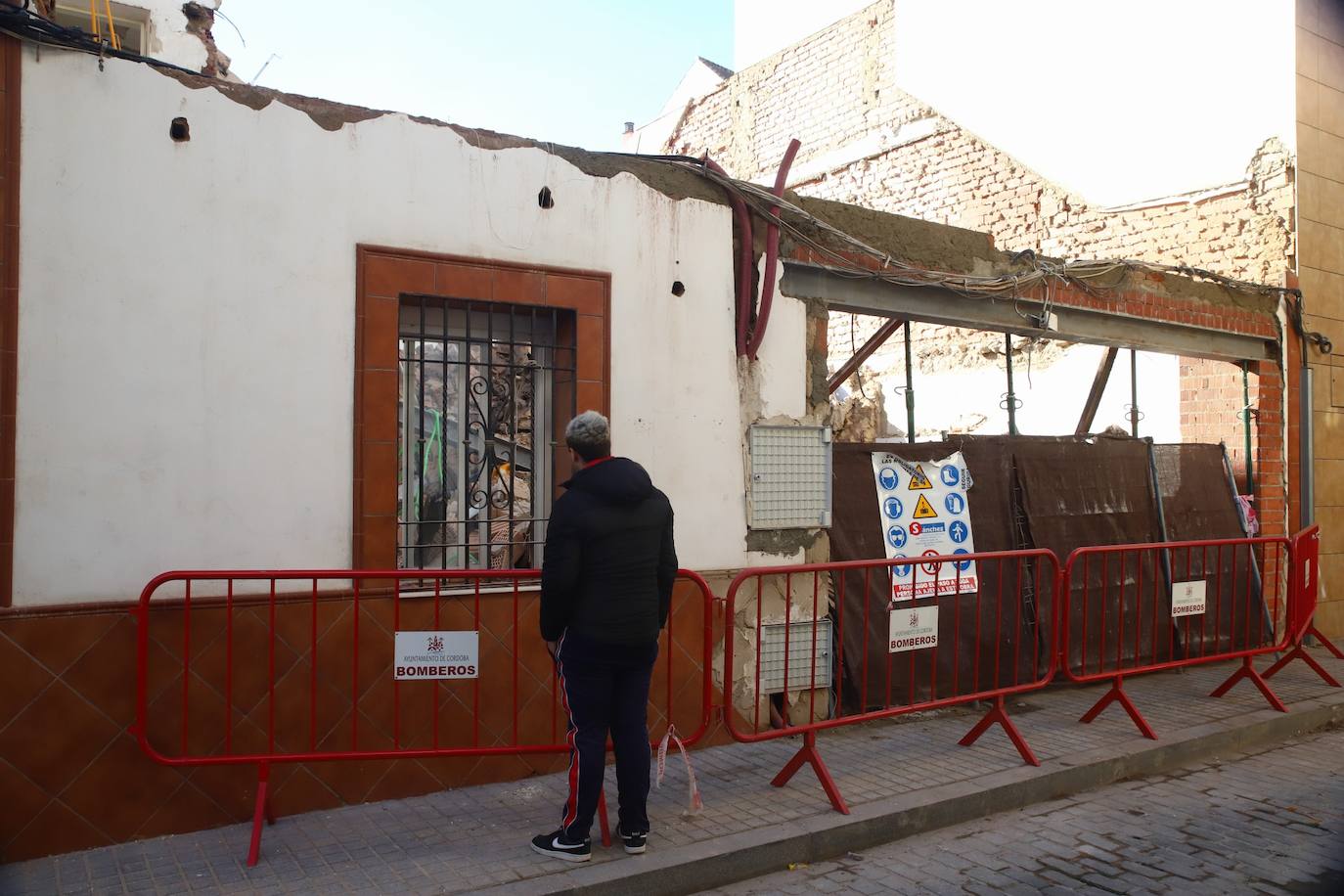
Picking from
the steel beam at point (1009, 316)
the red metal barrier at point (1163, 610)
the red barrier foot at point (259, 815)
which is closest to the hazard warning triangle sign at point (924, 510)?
the red metal barrier at point (1163, 610)

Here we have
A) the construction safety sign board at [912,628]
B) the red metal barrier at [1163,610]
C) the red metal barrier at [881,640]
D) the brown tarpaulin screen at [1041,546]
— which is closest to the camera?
the construction safety sign board at [912,628]

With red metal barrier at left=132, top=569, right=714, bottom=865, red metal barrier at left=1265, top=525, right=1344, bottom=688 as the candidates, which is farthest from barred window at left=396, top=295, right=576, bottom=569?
red metal barrier at left=1265, top=525, right=1344, bottom=688

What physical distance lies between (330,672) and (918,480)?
431 cm

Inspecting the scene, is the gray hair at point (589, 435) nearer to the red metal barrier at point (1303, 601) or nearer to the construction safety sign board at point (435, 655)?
the construction safety sign board at point (435, 655)

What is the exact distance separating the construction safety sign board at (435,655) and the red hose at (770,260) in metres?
2.75

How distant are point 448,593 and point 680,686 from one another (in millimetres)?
1564

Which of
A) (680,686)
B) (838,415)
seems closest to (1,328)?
(680,686)

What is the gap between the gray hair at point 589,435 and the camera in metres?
4.38

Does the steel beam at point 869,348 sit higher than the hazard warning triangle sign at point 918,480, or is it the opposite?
the steel beam at point 869,348

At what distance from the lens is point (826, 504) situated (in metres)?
6.84

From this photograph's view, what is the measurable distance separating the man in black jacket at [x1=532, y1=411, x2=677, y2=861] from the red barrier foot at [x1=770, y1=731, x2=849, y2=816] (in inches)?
43.2

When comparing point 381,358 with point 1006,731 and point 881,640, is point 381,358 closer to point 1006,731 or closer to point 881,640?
point 881,640

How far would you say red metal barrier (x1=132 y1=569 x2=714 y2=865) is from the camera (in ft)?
14.8

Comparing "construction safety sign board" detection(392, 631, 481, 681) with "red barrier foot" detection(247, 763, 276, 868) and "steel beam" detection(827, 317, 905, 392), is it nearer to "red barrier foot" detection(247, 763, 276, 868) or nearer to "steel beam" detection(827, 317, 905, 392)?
"red barrier foot" detection(247, 763, 276, 868)
